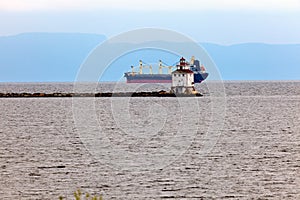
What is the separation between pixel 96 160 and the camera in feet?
126

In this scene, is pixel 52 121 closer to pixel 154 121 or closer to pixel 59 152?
pixel 154 121

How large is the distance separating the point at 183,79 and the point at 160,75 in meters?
68.7

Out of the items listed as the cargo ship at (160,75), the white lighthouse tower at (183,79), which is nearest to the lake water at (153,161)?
the white lighthouse tower at (183,79)

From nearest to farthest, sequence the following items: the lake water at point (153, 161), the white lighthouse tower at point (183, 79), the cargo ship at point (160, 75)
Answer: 1. the lake water at point (153, 161)
2. the white lighthouse tower at point (183, 79)
3. the cargo ship at point (160, 75)

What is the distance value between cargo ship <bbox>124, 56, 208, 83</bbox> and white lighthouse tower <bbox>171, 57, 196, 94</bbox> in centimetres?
3716

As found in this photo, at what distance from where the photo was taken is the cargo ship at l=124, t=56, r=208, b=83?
152 m

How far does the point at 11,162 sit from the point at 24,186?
8.02 m

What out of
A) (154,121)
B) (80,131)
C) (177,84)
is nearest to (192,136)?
(80,131)

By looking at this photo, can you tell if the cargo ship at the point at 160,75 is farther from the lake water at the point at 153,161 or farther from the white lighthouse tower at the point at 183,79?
the lake water at the point at 153,161

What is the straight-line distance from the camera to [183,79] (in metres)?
106

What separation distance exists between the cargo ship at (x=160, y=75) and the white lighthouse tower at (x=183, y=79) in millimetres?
37158

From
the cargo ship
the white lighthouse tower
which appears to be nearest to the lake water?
the white lighthouse tower

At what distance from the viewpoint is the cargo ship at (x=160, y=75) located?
152250mm

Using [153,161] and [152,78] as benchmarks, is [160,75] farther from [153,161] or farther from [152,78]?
[153,161]
